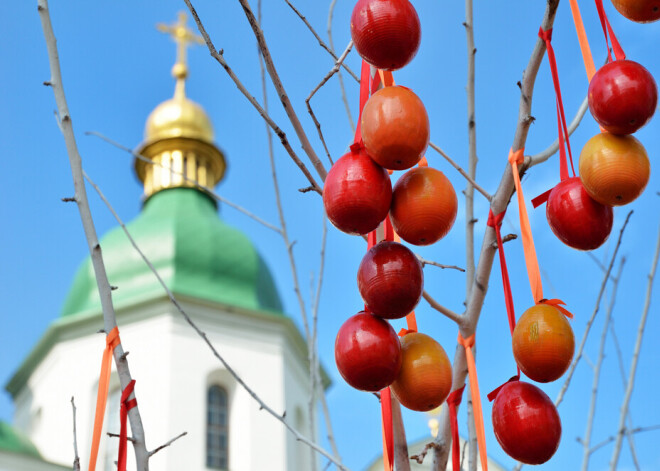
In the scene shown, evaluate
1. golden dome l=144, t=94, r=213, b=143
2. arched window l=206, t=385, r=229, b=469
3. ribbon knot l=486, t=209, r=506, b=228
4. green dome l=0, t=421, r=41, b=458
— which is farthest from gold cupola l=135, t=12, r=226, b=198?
ribbon knot l=486, t=209, r=506, b=228

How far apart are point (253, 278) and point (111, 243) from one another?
214cm

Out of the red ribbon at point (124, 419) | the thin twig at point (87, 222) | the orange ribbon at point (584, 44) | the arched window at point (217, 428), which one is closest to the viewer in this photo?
the orange ribbon at point (584, 44)

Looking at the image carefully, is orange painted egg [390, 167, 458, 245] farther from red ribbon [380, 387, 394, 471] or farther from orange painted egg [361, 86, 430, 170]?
red ribbon [380, 387, 394, 471]

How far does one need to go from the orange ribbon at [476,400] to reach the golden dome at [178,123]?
14.9 meters

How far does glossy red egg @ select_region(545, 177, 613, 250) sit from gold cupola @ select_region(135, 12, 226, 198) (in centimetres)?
1456

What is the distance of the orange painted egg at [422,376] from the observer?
5.75ft

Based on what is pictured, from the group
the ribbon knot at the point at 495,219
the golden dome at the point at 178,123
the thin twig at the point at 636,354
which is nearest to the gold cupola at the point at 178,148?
the golden dome at the point at 178,123

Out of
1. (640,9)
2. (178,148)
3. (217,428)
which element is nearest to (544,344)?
(640,9)

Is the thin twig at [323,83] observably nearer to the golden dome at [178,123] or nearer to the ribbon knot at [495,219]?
the ribbon knot at [495,219]

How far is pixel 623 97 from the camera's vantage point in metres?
1.63

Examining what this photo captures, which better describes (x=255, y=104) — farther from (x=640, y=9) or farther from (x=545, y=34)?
(x=640, y=9)

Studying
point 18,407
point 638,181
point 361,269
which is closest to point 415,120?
point 361,269

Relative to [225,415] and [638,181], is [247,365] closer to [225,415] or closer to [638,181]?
[225,415]

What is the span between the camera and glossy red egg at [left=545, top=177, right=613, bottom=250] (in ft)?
5.65
